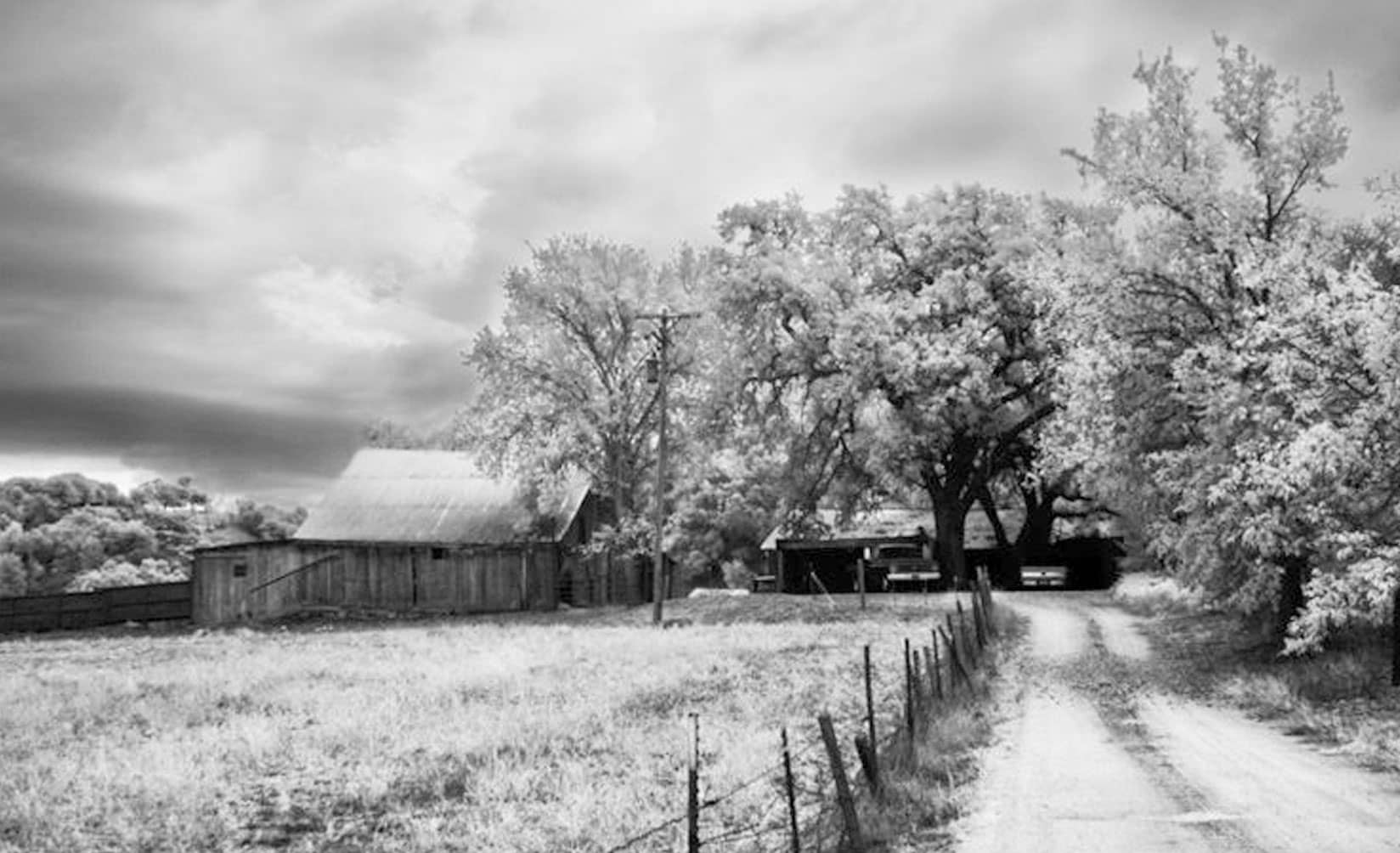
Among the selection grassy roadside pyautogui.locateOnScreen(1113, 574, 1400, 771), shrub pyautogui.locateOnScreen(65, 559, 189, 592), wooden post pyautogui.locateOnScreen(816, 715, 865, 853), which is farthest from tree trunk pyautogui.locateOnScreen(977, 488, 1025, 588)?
shrub pyautogui.locateOnScreen(65, 559, 189, 592)

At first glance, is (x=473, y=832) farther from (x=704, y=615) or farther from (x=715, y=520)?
(x=715, y=520)

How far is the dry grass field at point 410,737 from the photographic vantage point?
11836 millimetres

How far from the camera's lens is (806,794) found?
13234mm

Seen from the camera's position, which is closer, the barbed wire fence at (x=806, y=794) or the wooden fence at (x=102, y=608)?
the barbed wire fence at (x=806, y=794)

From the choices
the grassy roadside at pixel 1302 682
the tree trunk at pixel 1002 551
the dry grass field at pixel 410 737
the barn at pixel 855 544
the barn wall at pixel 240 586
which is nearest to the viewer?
the dry grass field at pixel 410 737

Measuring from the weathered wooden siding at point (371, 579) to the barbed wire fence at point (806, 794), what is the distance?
1319 inches

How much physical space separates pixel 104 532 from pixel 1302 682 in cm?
8817

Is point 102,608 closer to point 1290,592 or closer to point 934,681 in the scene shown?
point 934,681

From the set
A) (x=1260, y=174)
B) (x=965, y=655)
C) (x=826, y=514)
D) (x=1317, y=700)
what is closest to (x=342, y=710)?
(x=965, y=655)

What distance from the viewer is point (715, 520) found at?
64.4 metres

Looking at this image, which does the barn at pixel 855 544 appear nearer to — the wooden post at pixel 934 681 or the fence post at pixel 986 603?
the fence post at pixel 986 603

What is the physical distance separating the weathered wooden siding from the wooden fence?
218cm

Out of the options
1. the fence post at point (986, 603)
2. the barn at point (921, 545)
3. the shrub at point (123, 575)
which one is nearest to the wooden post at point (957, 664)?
the fence post at point (986, 603)

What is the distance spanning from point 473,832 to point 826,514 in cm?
5661
